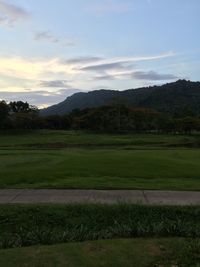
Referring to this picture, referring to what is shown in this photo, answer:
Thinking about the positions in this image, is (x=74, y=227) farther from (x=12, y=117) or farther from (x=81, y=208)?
(x=12, y=117)

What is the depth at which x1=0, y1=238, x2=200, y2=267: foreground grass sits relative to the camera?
643 cm

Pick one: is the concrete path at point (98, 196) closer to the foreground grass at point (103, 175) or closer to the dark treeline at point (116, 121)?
the foreground grass at point (103, 175)

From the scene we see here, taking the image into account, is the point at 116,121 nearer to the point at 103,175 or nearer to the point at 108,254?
the point at 103,175

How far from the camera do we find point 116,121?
95625 millimetres

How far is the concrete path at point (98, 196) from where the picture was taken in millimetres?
11703

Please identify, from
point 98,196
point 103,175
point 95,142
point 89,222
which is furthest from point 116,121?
point 89,222

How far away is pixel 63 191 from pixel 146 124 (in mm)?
83167

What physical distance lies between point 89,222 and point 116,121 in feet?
283

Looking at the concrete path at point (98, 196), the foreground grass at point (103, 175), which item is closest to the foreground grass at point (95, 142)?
the foreground grass at point (103, 175)

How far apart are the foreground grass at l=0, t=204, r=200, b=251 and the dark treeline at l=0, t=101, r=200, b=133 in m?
76.4

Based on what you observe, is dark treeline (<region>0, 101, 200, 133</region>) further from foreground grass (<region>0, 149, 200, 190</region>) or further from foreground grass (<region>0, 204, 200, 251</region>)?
foreground grass (<region>0, 204, 200, 251</region>)

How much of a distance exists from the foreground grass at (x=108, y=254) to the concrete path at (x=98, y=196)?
376 centimetres

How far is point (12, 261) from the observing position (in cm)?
645

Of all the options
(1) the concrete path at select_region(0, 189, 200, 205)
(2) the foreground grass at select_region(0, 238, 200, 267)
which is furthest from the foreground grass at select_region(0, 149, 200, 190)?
(2) the foreground grass at select_region(0, 238, 200, 267)
